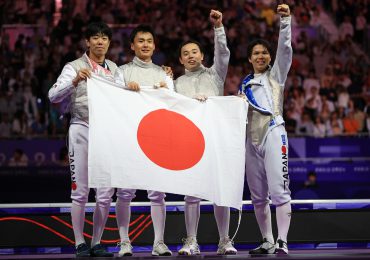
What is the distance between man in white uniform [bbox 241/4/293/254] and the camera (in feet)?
21.9

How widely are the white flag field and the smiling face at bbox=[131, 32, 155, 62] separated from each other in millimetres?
336

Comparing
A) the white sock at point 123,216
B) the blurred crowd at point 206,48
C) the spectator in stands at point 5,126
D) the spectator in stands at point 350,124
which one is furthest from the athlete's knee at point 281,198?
the spectator in stands at point 5,126

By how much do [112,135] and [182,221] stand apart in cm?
177

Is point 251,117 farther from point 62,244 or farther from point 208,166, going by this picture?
point 62,244

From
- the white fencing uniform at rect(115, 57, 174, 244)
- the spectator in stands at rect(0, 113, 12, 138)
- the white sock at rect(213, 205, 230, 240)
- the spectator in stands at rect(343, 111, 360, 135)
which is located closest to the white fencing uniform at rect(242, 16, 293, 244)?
the white sock at rect(213, 205, 230, 240)

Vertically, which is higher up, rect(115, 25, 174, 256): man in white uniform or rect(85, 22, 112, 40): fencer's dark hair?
rect(85, 22, 112, 40): fencer's dark hair

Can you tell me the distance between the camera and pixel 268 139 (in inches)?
266

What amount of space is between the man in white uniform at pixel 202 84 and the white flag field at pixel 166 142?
0.21 metres

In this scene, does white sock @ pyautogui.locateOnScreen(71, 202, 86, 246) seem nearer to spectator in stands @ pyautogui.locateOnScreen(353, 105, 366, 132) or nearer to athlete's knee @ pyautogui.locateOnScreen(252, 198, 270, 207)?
athlete's knee @ pyautogui.locateOnScreen(252, 198, 270, 207)

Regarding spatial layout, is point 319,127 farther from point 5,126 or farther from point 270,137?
point 270,137

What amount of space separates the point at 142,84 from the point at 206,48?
24.4 feet

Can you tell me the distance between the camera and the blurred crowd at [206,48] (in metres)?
12.3

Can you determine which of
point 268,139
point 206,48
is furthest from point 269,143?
point 206,48

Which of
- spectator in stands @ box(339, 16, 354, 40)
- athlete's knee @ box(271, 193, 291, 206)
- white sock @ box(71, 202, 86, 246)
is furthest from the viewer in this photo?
spectator in stands @ box(339, 16, 354, 40)
